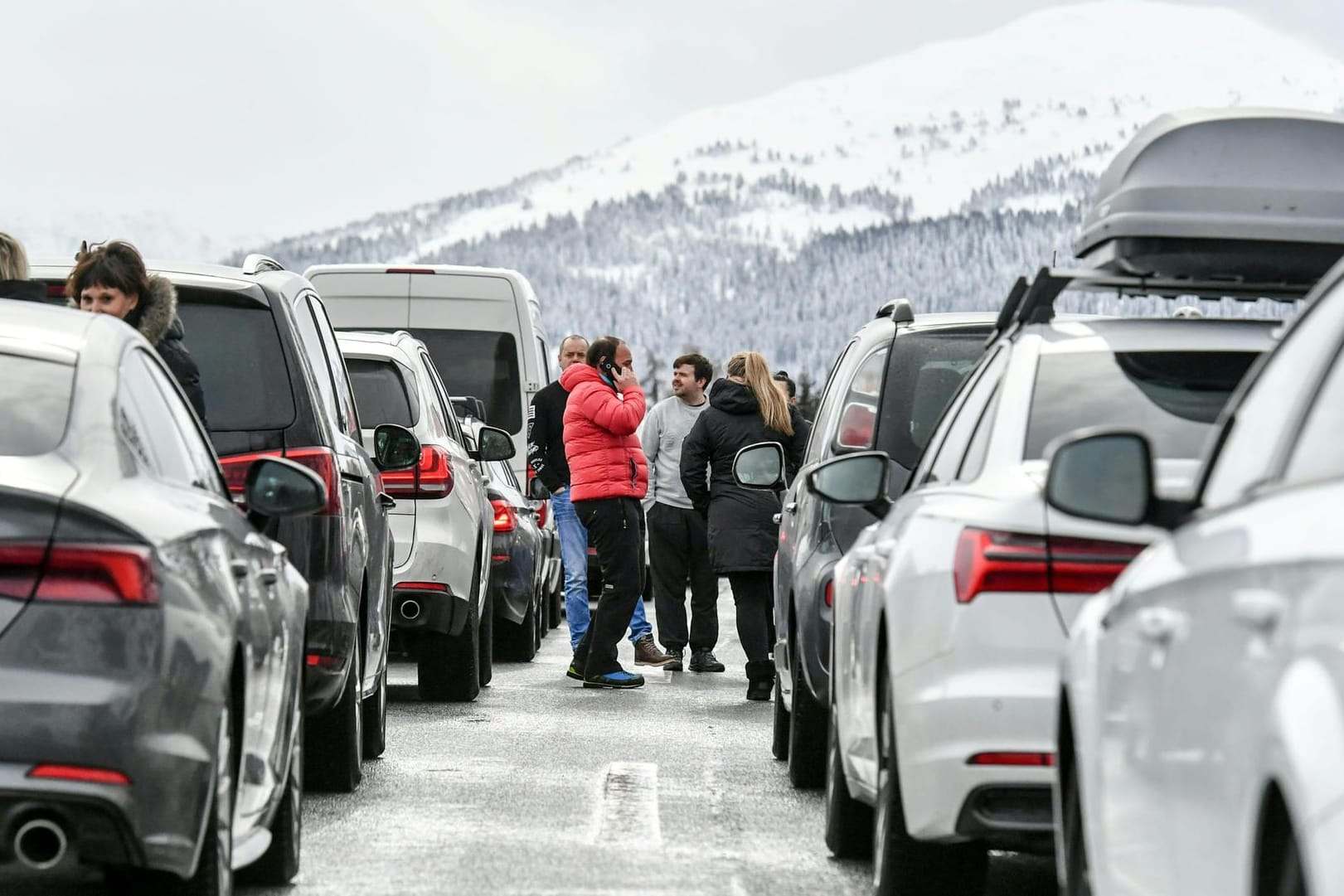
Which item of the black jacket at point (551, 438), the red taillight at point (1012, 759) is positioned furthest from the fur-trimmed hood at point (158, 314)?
the black jacket at point (551, 438)

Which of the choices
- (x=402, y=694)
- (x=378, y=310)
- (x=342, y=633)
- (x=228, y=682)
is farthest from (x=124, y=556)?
(x=378, y=310)

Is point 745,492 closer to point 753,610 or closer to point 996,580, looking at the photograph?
point 753,610

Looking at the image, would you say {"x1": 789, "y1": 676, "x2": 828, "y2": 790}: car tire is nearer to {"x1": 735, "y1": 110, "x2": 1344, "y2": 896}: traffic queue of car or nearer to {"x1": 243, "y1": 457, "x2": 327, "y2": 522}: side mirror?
{"x1": 735, "y1": 110, "x2": 1344, "y2": 896}: traffic queue of car

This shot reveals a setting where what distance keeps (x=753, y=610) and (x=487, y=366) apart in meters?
7.28

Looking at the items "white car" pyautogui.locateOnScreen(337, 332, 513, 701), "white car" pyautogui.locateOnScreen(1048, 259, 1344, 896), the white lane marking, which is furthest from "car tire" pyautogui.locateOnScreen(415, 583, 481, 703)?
"white car" pyautogui.locateOnScreen(1048, 259, 1344, 896)

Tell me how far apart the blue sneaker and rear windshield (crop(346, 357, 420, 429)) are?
2019mm

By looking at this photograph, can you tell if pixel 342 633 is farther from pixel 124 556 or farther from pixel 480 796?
pixel 124 556

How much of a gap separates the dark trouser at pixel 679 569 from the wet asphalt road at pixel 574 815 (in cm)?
275

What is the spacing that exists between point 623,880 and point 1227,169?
8.43 feet

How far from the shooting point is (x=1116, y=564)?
5383 mm

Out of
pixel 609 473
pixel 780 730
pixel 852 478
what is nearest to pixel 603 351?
pixel 609 473

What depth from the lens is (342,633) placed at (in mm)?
8602

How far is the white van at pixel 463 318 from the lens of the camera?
814 inches

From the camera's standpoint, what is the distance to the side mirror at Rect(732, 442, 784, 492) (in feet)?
37.0
